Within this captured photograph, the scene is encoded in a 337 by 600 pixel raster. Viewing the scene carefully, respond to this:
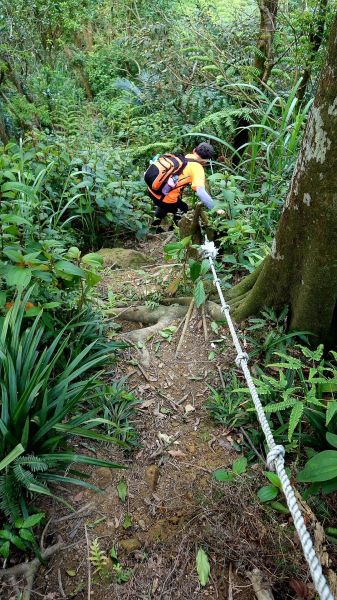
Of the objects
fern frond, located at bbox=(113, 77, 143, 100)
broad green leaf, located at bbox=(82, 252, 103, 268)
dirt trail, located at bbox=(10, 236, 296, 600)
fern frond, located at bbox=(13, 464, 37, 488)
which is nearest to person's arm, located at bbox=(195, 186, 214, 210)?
broad green leaf, located at bbox=(82, 252, 103, 268)

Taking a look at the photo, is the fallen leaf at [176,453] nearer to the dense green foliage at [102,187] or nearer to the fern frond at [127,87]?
the dense green foliage at [102,187]

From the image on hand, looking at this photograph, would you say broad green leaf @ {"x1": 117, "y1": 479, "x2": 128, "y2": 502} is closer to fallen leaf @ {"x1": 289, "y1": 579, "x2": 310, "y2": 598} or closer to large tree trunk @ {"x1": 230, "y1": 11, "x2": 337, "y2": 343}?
fallen leaf @ {"x1": 289, "y1": 579, "x2": 310, "y2": 598}

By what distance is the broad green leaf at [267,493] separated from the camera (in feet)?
6.36

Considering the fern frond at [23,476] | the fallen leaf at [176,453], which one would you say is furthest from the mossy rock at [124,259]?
the fern frond at [23,476]

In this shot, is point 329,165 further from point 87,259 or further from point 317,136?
point 87,259

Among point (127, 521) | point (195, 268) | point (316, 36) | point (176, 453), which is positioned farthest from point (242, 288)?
point (316, 36)

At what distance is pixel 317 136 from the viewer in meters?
2.44

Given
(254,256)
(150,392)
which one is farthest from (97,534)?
(254,256)

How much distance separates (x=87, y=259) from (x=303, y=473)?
5.64 feet

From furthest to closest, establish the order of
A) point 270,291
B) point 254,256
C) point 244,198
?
1. point 244,198
2. point 254,256
3. point 270,291

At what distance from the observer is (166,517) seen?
2062 millimetres

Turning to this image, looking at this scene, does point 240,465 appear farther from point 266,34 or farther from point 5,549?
point 266,34

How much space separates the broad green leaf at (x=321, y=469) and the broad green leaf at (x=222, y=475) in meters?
0.38

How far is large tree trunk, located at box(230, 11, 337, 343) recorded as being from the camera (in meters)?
2.38
